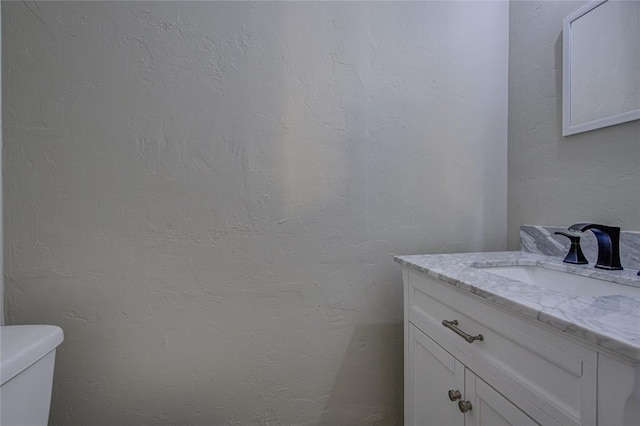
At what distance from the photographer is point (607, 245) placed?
96 cm

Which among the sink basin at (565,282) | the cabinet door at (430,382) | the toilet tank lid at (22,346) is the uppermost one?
the sink basin at (565,282)

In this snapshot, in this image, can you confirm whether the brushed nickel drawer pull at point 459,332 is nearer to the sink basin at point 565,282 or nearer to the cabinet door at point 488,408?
the cabinet door at point 488,408

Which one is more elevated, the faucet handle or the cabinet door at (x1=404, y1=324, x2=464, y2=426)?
the faucet handle

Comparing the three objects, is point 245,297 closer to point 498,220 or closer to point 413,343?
point 413,343

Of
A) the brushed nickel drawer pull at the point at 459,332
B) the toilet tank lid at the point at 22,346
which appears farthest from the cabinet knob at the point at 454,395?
the toilet tank lid at the point at 22,346

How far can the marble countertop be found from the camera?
48 centimetres

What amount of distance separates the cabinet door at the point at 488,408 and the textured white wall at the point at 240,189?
1.91 ft

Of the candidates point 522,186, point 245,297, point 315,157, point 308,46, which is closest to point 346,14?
point 308,46

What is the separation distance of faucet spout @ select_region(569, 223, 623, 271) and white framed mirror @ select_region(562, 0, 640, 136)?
33 centimetres

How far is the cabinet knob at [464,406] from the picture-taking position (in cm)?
81

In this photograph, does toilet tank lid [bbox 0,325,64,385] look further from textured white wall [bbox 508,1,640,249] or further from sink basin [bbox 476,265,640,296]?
textured white wall [bbox 508,1,640,249]

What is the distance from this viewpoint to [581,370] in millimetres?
533

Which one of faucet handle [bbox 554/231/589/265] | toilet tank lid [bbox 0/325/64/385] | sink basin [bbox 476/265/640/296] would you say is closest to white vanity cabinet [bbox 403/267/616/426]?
sink basin [bbox 476/265/640/296]

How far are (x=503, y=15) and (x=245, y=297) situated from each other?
162 centimetres
